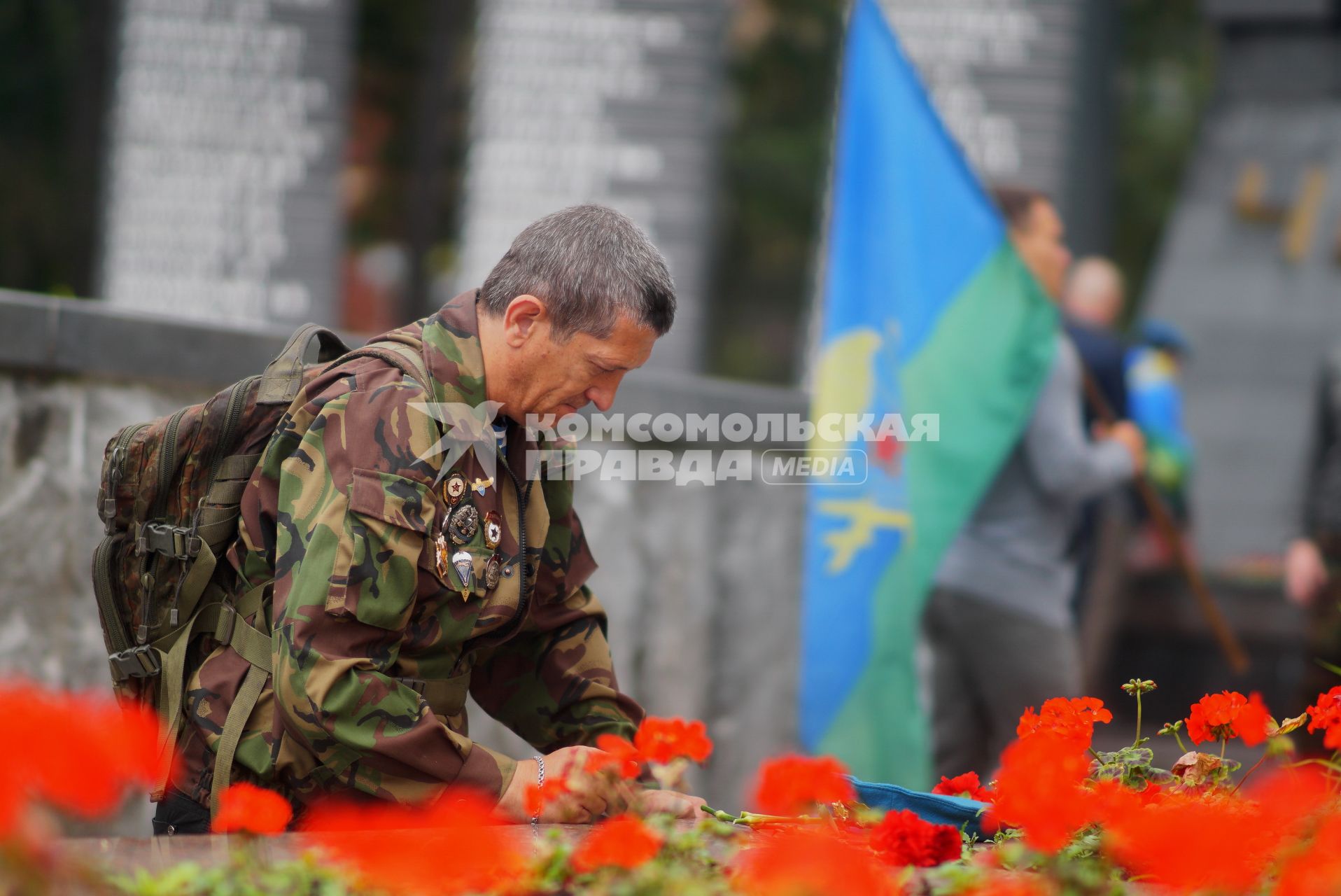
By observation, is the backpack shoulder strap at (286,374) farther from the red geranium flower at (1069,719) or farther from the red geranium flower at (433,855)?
the red geranium flower at (1069,719)

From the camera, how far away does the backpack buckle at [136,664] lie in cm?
214

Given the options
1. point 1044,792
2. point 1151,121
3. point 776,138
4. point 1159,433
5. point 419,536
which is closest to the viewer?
point 1044,792

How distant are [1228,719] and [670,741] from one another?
76cm

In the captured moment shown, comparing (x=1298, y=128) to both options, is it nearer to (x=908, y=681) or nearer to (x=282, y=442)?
(x=908, y=681)

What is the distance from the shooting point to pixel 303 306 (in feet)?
23.7

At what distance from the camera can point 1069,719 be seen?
75.2 inches

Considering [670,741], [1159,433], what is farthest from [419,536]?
[1159,433]

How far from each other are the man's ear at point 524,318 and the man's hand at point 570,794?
60 centimetres

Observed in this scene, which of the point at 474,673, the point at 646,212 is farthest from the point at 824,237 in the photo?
the point at 474,673

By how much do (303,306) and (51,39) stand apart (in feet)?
22.3

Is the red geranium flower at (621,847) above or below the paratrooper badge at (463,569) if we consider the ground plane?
below

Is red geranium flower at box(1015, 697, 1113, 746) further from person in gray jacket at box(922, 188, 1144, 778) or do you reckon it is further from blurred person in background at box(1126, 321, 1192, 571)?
blurred person in background at box(1126, 321, 1192, 571)

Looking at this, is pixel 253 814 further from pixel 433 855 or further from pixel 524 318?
pixel 524 318

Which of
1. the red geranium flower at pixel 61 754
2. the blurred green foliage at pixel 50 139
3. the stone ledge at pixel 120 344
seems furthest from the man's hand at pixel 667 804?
the blurred green foliage at pixel 50 139
